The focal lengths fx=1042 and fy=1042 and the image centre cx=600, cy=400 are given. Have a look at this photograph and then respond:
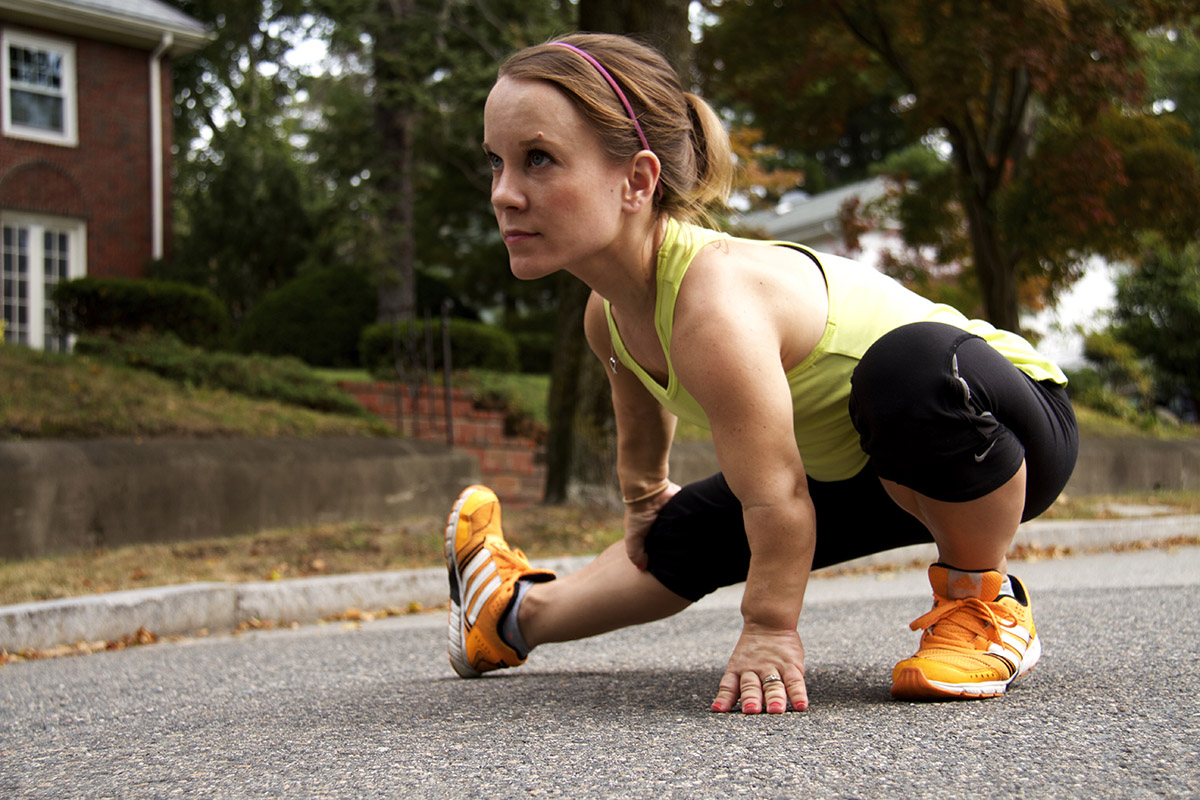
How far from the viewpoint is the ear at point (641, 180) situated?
6.92ft

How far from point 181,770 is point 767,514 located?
1.13 meters

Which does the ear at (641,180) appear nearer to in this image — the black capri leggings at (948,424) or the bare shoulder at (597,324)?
the bare shoulder at (597,324)

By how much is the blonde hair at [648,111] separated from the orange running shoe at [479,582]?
1.04 metres

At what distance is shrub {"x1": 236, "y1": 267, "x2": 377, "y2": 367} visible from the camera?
13820 millimetres

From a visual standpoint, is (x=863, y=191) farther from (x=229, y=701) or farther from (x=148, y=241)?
(x=229, y=701)

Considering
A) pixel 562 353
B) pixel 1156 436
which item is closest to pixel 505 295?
pixel 1156 436

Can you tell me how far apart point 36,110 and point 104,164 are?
1.13 m

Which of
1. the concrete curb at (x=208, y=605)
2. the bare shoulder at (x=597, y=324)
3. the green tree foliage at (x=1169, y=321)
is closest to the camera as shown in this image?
the bare shoulder at (x=597, y=324)

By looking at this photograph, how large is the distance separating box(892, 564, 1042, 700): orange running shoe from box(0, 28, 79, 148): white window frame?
634 inches

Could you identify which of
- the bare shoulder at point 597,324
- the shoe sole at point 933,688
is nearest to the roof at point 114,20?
the bare shoulder at point 597,324

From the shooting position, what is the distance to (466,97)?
13078 mm

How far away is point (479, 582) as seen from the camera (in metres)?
2.73

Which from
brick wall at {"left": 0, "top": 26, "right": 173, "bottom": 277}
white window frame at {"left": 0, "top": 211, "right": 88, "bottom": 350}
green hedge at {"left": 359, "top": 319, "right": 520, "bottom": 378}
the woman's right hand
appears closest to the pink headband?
the woman's right hand

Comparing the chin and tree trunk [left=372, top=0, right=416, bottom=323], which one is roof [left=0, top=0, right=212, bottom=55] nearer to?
tree trunk [left=372, top=0, right=416, bottom=323]
